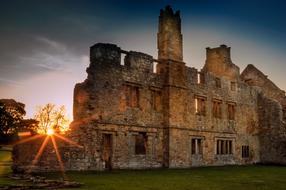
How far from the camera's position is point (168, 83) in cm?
2406

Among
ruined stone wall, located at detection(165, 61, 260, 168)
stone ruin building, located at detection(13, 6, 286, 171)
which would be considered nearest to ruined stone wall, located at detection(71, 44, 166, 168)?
stone ruin building, located at detection(13, 6, 286, 171)

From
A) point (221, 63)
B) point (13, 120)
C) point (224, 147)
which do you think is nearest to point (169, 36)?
point (221, 63)

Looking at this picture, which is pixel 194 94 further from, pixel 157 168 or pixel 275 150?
pixel 275 150

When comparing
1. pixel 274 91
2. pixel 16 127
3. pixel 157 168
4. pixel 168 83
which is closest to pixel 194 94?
pixel 168 83

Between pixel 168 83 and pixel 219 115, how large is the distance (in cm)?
757

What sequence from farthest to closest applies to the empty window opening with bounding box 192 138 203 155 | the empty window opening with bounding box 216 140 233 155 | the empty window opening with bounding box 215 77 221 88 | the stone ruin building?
the empty window opening with bounding box 215 77 221 88 < the empty window opening with bounding box 216 140 233 155 < the empty window opening with bounding box 192 138 203 155 < the stone ruin building

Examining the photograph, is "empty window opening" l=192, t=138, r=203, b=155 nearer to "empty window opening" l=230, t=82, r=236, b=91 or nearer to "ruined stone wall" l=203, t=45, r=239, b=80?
"empty window opening" l=230, t=82, r=236, b=91

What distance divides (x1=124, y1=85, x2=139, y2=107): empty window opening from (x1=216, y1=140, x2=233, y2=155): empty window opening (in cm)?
956

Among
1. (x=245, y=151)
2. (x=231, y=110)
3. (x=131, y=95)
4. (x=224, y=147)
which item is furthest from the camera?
(x=245, y=151)

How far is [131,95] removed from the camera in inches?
888

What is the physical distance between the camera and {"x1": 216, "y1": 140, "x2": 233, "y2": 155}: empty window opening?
28.8 m

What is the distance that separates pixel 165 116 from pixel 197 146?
4460mm

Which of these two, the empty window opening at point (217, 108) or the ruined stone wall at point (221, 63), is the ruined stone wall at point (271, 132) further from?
the empty window opening at point (217, 108)

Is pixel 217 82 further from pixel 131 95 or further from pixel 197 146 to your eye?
pixel 131 95
